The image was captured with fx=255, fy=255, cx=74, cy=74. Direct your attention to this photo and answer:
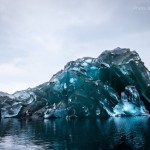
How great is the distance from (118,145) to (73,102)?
13718cm

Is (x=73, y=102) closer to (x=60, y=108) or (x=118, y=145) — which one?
(x=60, y=108)

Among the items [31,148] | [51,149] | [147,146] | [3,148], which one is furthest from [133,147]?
[3,148]

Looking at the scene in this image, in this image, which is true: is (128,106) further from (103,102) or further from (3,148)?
(3,148)

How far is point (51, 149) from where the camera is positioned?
188 feet

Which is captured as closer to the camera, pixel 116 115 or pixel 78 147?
pixel 78 147

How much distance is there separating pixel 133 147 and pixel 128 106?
145137 millimetres

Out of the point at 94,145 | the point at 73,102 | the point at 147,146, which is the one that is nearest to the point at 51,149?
the point at 94,145

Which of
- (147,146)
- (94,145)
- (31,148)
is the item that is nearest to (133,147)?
(147,146)

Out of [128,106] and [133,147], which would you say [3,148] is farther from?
[128,106]

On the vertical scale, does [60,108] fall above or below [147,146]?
above

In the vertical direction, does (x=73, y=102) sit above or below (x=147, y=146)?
above

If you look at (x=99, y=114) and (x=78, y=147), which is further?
(x=99, y=114)

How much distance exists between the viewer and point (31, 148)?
59562mm

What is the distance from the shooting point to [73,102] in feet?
647
